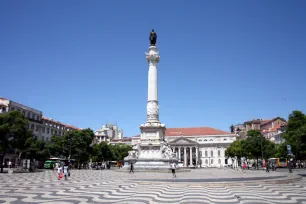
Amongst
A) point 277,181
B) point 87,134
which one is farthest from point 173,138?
point 277,181

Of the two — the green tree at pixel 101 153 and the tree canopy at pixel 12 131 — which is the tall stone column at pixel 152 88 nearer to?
the tree canopy at pixel 12 131

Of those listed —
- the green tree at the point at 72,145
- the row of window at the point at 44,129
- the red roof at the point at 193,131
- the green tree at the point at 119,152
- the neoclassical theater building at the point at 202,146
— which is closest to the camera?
the green tree at the point at 72,145

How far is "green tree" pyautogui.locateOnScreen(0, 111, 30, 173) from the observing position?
119ft

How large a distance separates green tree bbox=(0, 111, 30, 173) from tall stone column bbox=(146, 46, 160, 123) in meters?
18.6

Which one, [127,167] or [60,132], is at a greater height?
[60,132]

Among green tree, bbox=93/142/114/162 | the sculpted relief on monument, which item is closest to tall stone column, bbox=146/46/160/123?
the sculpted relief on monument

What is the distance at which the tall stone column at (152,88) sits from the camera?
44.7 metres

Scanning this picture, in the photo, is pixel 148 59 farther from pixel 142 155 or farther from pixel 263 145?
pixel 263 145

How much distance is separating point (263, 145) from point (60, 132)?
5790cm

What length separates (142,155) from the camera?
4222 cm

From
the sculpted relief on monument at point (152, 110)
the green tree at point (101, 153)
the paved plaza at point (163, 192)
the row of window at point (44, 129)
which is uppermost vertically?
the sculpted relief on monument at point (152, 110)

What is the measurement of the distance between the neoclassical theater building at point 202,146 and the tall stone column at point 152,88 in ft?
251

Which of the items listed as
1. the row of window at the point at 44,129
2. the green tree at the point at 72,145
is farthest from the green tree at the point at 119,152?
the green tree at the point at 72,145

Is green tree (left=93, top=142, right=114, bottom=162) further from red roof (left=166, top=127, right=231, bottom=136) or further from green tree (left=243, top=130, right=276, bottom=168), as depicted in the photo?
red roof (left=166, top=127, right=231, bottom=136)
